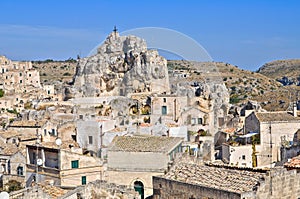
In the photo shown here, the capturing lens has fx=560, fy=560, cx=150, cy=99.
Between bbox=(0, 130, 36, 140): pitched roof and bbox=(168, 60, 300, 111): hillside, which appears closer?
bbox=(0, 130, 36, 140): pitched roof

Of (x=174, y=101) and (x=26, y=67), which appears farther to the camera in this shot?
(x=26, y=67)

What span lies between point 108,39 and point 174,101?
26.6 m

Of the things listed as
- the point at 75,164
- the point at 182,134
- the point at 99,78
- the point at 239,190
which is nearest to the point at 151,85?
the point at 99,78

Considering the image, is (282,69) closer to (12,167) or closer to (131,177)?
(12,167)

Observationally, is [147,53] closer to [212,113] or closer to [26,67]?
[212,113]

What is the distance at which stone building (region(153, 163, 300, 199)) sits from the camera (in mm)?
12750

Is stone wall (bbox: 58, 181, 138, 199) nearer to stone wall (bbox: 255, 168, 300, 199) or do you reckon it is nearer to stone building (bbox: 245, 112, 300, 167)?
stone wall (bbox: 255, 168, 300, 199)

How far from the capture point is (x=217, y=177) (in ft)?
46.3

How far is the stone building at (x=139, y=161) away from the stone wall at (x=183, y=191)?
15.7 ft

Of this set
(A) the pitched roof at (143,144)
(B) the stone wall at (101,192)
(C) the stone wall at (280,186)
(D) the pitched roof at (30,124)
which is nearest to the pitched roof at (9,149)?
(D) the pitched roof at (30,124)

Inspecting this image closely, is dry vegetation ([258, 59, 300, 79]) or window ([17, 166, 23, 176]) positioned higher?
dry vegetation ([258, 59, 300, 79])

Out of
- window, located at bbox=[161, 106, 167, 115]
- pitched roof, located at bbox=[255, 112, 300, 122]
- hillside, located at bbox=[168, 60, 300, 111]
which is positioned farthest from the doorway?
hillside, located at bbox=[168, 60, 300, 111]

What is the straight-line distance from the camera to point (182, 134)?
30.0 metres

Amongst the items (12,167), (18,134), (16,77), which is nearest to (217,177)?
(12,167)
